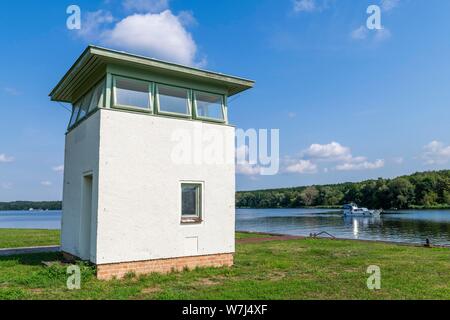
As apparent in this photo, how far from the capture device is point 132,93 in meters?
9.86

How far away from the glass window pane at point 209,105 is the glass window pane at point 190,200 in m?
2.19

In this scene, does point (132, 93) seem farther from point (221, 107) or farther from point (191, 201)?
point (191, 201)

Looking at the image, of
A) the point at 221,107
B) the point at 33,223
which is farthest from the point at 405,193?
the point at 221,107

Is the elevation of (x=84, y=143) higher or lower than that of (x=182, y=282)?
higher

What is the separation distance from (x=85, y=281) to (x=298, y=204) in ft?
424

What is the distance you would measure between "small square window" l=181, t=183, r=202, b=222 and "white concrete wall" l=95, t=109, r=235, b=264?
7.1 inches

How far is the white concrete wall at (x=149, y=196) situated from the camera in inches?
355

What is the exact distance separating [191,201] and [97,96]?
394cm

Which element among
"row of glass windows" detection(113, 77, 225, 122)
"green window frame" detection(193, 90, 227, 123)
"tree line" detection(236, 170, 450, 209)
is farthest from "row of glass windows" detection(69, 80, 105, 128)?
"tree line" detection(236, 170, 450, 209)

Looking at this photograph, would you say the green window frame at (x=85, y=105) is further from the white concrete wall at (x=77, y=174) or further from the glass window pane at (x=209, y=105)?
the glass window pane at (x=209, y=105)

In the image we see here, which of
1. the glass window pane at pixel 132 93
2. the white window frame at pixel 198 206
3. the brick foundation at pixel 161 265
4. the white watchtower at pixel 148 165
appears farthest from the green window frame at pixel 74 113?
the brick foundation at pixel 161 265
